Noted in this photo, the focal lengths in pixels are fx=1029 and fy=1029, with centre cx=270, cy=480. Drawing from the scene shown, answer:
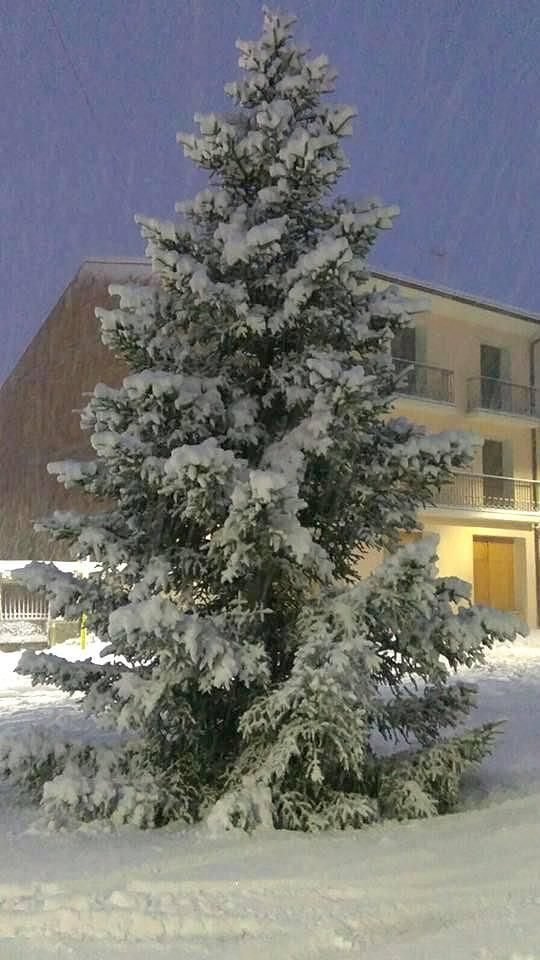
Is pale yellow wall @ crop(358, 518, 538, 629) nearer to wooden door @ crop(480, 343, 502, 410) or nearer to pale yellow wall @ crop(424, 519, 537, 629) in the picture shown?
pale yellow wall @ crop(424, 519, 537, 629)

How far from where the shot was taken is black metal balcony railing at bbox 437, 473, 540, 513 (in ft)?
90.8

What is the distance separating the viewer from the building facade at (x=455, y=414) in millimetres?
27234

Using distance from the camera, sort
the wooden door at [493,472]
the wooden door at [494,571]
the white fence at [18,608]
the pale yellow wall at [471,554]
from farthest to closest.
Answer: the wooden door at [494,571] < the wooden door at [493,472] < the pale yellow wall at [471,554] < the white fence at [18,608]

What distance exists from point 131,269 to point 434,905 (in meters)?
20.9

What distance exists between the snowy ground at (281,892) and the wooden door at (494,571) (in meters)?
22.4

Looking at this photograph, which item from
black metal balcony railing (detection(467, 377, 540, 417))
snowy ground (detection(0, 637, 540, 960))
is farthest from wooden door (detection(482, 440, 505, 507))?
snowy ground (detection(0, 637, 540, 960))

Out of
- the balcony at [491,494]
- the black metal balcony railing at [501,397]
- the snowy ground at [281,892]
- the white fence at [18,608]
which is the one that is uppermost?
the black metal balcony railing at [501,397]

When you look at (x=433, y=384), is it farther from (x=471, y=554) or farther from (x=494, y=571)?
(x=494, y=571)

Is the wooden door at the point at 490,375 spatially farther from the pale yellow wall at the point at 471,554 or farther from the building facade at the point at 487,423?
the pale yellow wall at the point at 471,554

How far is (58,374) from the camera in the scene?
29.2m

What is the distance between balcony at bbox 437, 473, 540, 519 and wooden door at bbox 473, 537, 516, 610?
1.30 meters

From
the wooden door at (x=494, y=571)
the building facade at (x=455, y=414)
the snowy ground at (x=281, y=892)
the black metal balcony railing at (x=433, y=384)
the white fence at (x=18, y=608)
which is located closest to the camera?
the snowy ground at (x=281, y=892)

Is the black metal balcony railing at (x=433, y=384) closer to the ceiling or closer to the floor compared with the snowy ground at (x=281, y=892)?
closer to the ceiling

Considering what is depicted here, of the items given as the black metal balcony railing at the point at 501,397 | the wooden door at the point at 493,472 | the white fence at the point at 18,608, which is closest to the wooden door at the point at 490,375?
the black metal balcony railing at the point at 501,397
